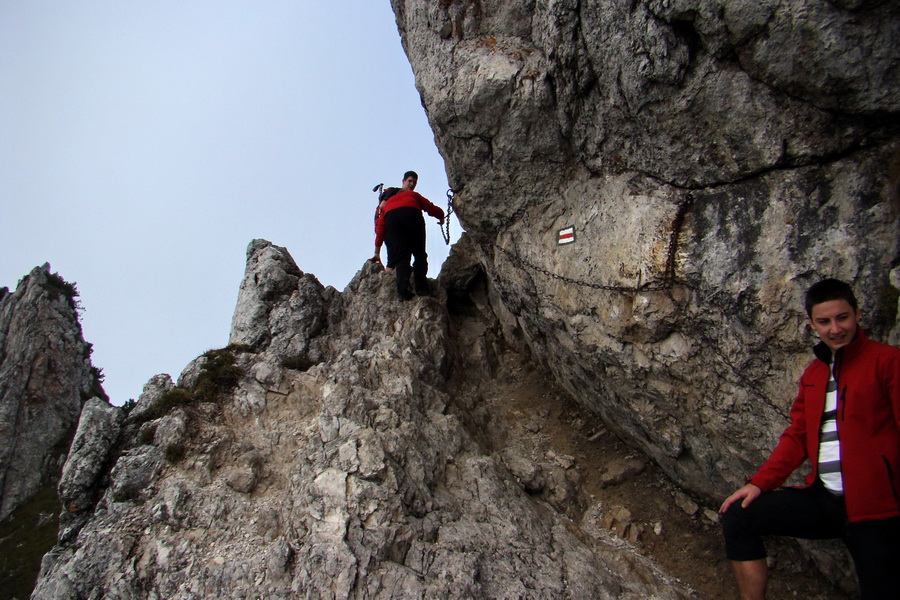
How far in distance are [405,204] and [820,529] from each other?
10335mm

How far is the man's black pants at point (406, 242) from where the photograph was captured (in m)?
Result: 12.9

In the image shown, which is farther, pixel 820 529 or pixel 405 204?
pixel 405 204

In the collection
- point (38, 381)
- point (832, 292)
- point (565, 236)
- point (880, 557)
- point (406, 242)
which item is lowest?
point (880, 557)

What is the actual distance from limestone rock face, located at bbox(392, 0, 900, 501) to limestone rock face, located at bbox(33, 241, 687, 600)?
2.74 metres

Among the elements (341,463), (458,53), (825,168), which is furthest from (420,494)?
(458,53)

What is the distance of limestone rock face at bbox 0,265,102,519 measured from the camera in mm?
20750

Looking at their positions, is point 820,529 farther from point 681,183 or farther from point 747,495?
point 681,183

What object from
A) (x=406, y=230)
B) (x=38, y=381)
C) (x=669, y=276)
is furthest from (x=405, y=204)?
(x=38, y=381)

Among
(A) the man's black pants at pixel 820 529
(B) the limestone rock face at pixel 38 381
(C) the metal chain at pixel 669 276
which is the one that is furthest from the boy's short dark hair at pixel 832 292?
(B) the limestone rock face at pixel 38 381

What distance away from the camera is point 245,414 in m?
9.95

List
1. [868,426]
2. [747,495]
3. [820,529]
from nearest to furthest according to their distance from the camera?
[868,426] < [820,529] < [747,495]

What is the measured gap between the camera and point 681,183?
788 centimetres

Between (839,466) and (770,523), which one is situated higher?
(839,466)

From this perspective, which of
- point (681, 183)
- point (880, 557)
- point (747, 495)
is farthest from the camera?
point (681, 183)
